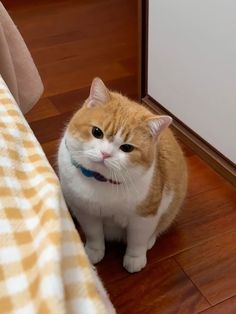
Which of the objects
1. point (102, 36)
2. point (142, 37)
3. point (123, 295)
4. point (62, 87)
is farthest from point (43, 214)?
point (102, 36)

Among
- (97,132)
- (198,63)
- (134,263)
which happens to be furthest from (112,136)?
(198,63)

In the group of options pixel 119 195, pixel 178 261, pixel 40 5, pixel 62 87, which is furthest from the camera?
pixel 40 5

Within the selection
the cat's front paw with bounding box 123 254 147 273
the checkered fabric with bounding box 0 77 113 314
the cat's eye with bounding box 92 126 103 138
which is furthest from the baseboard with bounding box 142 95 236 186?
the checkered fabric with bounding box 0 77 113 314

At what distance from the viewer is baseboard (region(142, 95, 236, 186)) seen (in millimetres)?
1479

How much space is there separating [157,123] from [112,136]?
0.10m

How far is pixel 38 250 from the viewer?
0.46m

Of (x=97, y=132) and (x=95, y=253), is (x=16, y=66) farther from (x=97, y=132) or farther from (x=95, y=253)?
(x=95, y=253)

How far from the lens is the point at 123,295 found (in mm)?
1153

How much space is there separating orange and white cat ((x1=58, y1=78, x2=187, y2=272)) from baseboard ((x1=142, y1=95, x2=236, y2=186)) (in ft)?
0.95

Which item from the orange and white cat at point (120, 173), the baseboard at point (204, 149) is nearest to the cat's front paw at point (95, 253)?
the orange and white cat at point (120, 173)

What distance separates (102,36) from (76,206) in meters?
1.60

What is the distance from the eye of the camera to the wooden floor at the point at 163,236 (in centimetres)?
115

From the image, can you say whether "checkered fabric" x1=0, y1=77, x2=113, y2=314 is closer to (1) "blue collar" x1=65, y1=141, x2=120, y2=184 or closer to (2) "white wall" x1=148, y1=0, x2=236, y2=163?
(1) "blue collar" x1=65, y1=141, x2=120, y2=184

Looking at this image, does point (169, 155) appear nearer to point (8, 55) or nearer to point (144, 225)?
point (144, 225)
